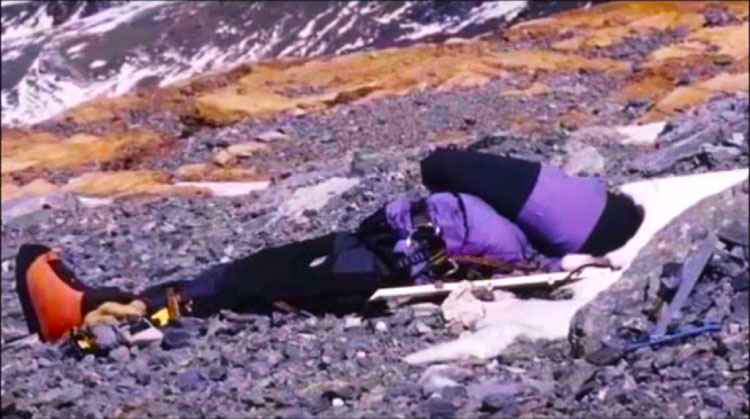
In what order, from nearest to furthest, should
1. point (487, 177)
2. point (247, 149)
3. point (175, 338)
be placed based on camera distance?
point (487, 177)
point (175, 338)
point (247, 149)

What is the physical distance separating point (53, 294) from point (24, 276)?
0.9 inches

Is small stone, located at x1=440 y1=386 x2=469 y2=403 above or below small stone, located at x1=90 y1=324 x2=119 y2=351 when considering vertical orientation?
below

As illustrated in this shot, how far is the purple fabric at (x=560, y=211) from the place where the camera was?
1064 mm

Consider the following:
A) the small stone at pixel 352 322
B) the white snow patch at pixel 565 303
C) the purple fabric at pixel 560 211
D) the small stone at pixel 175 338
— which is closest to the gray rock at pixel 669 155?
the white snow patch at pixel 565 303

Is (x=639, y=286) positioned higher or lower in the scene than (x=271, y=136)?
lower

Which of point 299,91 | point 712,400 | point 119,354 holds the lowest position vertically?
point 712,400

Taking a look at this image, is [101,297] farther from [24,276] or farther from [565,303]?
[565,303]

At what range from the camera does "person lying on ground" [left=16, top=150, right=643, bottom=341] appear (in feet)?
3.51

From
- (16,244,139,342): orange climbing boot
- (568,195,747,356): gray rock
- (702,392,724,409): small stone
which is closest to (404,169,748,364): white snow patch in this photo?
(568,195,747,356): gray rock

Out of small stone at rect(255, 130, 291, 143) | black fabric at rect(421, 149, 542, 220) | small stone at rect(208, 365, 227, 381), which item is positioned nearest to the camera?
black fabric at rect(421, 149, 542, 220)

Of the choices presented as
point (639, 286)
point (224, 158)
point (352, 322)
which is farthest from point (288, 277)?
point (639, 286)

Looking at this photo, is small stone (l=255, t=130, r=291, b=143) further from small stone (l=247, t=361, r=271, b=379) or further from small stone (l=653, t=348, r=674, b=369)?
small stone (l=653, t=348, r=674, b=369)

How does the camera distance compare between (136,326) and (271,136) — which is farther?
(271,136)

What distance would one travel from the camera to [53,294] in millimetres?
1159
